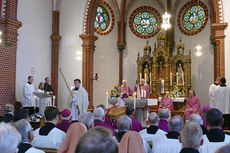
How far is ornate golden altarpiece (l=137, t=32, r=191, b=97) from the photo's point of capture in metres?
16.0

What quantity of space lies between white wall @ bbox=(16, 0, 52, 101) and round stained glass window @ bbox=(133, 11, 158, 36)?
6.67 meters

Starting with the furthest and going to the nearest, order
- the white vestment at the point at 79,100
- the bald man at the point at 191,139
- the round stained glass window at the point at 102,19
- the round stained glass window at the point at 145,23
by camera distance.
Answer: the round stained glass window at the point at 145,23 → the round stained glass window at the point at 102,19 → the white vestment at the point at 79,100 → the bald man at the point at 191,139

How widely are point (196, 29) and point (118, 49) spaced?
5005 millimetres

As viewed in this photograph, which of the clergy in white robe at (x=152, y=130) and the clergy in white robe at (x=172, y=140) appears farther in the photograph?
the clergy in white robe at (x=152, y=130)

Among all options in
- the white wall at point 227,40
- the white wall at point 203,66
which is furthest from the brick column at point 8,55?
the white wall at point 203,66

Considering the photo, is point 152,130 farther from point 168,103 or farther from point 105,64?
point 105,64

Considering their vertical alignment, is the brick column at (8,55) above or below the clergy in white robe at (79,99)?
above

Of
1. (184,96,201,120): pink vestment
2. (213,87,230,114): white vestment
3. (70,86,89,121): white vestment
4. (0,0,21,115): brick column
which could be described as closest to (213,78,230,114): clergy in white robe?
(213,87,230,114): white vestment

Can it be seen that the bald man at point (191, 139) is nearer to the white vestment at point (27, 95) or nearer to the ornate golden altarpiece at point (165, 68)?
the white vestment at point (27, 95)

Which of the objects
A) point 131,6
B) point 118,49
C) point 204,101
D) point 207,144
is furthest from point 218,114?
point 131,6

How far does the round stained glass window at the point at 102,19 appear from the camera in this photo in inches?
710

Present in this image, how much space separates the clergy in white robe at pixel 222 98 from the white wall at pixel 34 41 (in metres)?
7.61

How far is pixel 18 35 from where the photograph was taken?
11828 mm

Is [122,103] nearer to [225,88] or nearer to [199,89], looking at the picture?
[225,88]
